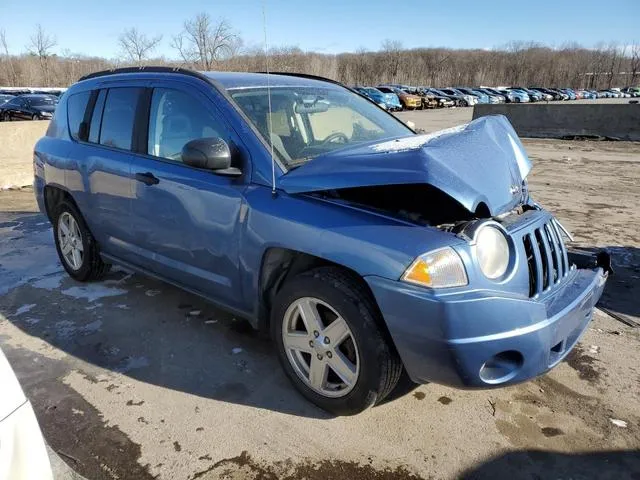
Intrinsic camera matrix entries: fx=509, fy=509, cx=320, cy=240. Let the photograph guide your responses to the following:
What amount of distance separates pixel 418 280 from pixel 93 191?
3028 millimetres

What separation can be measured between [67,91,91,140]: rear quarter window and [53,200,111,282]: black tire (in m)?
0.66

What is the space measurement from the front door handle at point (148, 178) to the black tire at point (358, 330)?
1353 mm

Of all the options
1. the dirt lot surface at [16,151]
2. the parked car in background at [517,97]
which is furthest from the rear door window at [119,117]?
the parked car in background at [517,97]

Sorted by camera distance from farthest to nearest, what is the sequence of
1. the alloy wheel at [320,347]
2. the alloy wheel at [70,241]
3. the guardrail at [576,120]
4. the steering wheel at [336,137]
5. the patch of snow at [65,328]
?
the guardrail at [576,120], the alloy wheel at [70,241], the patch of snow at [65,328], the steering wheel at [336,137], the alloy wheel at [320,347]

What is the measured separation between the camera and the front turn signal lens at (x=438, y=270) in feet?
7.34

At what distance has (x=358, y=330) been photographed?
2469 mm

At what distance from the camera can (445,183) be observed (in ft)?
7.68

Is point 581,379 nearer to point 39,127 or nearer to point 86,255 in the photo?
point 86,255

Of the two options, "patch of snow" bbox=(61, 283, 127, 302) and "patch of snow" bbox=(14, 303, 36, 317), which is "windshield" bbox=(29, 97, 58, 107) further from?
"patch of snow" bbox=(14, 303, 36, 317)

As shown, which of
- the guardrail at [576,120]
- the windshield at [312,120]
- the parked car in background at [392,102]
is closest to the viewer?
the windshield at [312,120]

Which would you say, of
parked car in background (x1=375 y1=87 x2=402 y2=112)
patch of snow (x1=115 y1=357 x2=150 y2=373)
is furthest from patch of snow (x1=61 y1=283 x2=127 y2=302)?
parked car in background (x1=375 y1=87 x2=402 y2=112)

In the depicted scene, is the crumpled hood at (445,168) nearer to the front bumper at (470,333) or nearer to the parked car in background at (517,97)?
the front bumper at (470,333)

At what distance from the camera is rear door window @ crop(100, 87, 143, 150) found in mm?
3816

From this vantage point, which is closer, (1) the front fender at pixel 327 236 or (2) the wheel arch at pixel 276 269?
(1) the front fender at pixel 327 236
